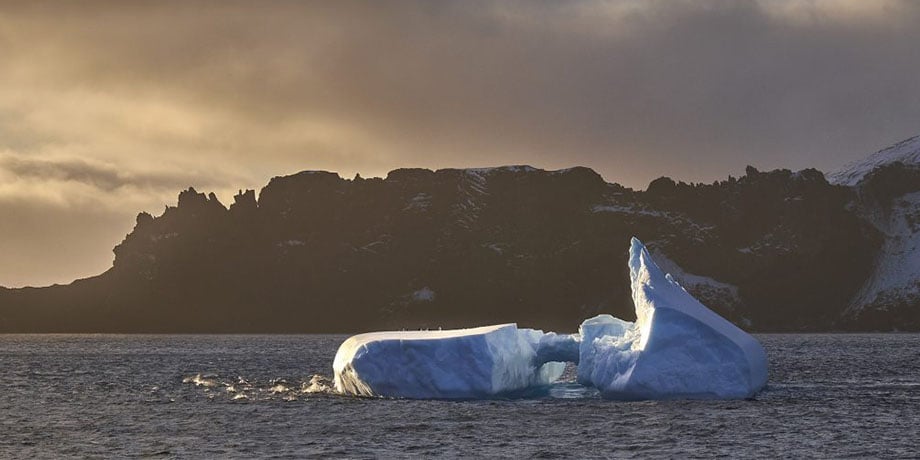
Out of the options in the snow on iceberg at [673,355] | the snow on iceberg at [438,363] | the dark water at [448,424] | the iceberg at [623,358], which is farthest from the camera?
the snow on iceberg at [438,363]

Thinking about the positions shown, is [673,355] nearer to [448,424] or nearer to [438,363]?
[438,363]


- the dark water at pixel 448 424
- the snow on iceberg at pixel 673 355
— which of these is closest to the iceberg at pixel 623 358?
the snow on iceberg at pixel 673 355

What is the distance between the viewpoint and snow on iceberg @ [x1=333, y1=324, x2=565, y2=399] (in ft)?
201

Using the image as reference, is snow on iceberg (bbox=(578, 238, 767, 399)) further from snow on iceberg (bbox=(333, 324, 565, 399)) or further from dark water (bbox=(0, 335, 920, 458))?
snow on iceberg (bbox=(333, 324, 565, 399))

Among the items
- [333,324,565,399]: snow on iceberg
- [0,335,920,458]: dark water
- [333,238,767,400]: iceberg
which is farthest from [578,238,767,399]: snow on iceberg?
[333,324,565,399]: snow on iceberg

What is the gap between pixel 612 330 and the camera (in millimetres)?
69812

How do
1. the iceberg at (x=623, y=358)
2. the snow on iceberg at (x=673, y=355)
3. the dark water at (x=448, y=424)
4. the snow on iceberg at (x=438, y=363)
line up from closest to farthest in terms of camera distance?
the dark water at (x=448, y=424) < the snow on iceberg at (x=673, y=355) < the iceberg at (x=623, y=358) < the snow on iceberg at (x=438, y=363)

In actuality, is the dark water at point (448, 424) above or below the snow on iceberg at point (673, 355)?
below

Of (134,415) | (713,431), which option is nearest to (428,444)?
(713,431)

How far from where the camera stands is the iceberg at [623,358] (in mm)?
60656

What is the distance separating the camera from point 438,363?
62.1 metres

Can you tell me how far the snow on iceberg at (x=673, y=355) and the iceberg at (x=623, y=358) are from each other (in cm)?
5

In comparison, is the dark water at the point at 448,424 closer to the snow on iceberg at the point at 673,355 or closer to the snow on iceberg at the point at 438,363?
the snow on iceberg at the point at 438,363

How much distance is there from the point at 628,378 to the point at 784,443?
13.3m
